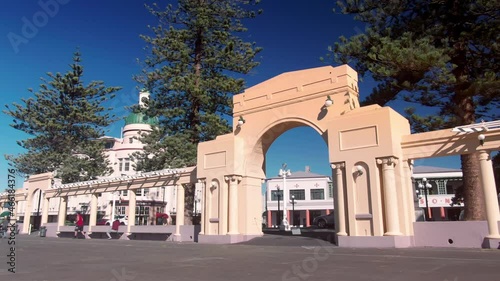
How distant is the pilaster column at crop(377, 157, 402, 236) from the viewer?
12656 millimetres

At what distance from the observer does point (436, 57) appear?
563 inches

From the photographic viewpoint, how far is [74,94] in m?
36.4

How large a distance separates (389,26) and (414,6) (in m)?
1.45

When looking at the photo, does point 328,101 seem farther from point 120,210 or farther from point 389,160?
point 120,210

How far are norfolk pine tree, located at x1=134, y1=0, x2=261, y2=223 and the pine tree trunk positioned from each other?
14.5 metres

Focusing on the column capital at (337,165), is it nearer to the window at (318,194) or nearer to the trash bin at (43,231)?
the trash bin at (43,231)

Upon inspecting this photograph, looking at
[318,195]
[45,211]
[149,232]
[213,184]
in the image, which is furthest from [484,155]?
[318,195]

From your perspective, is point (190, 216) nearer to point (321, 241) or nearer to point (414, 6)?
point (321, 241)

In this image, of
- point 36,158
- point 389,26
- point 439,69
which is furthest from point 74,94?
point 439,69

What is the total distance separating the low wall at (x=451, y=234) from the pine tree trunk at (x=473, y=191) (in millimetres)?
3135

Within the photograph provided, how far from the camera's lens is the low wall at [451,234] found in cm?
1176

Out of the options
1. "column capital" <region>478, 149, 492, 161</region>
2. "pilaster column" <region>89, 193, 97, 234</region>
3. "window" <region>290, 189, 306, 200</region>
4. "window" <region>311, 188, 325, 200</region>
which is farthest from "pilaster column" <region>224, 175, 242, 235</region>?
"window" <region>290, 189, 306, 200</region>

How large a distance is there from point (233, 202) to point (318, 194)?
3419 cm

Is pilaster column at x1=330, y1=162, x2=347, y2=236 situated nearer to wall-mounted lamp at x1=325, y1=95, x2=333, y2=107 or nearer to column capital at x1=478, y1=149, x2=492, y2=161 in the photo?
wall-mounted lamp at x1=325, y1=95, x2=333, y2=107
